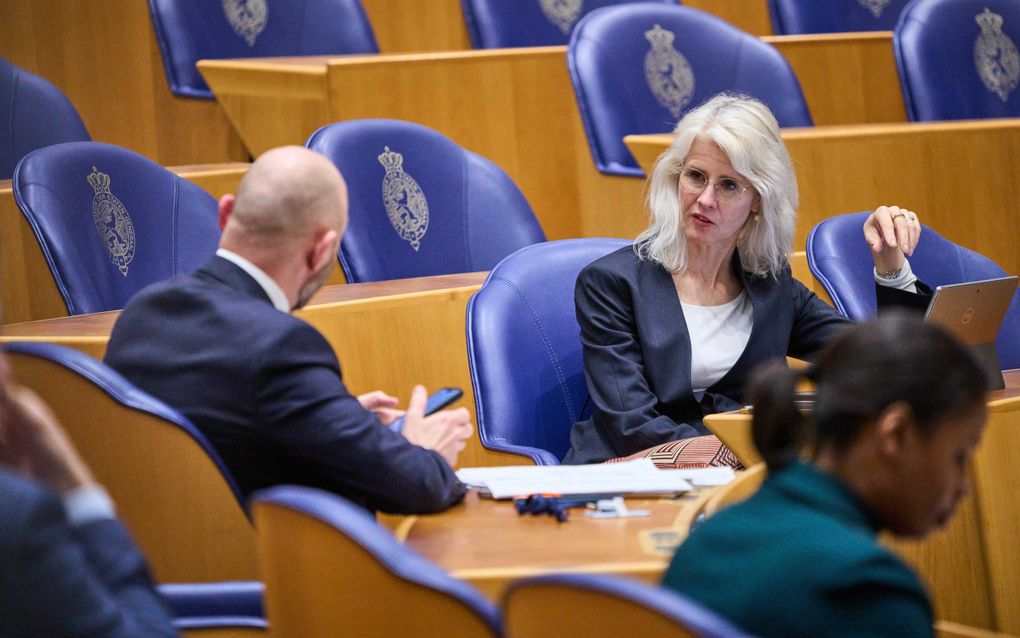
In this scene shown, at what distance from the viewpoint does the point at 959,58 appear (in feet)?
11.3

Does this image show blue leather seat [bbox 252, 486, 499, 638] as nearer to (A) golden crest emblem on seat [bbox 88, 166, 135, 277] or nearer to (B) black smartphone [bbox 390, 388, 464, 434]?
(B) black smartphone [bbox 390, 388, 464, 434]

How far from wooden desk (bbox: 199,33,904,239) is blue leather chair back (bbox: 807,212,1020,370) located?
2.31ft

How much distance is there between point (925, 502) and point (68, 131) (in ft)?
7.63

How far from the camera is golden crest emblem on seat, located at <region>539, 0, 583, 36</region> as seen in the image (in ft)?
11.8

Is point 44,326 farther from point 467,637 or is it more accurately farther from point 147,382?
point 467,637

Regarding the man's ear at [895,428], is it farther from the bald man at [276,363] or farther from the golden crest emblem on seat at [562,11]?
the golden crest emblem on seat at [562,11]

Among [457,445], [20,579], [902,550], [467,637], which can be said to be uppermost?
[20,579]

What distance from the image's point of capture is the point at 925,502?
1.01m

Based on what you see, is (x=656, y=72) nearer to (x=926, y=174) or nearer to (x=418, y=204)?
(x=926, y=174)

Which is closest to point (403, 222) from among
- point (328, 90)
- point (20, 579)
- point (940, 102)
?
point (328, 90)

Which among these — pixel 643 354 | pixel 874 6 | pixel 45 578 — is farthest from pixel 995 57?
pixel 45 578

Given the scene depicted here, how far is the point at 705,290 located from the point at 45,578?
1.48 m

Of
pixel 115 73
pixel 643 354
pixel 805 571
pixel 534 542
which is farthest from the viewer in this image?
pixel 115 73

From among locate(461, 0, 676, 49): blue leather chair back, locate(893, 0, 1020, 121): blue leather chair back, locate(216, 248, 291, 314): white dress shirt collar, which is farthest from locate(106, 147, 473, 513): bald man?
locate(893, 0, 1020, 121): blue leather chair back
